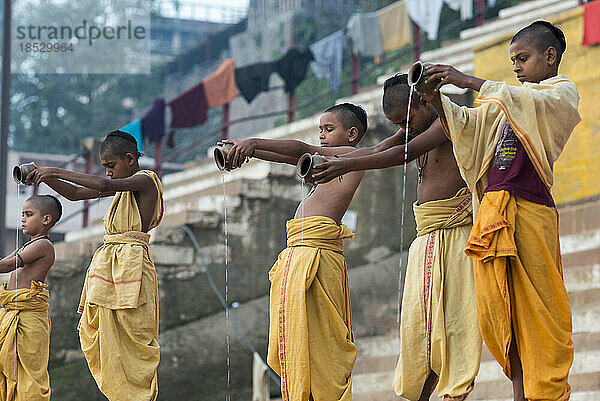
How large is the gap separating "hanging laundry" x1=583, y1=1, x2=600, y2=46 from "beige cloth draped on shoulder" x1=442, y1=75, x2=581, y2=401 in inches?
177

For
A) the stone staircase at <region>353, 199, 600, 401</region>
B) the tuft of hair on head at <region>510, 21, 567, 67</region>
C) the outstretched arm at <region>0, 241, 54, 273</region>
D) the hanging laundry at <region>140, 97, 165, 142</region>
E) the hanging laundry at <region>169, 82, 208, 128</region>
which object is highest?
the hanging laundry at <region>169, 82, 208, 128</region>

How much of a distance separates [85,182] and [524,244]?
8.70 feet

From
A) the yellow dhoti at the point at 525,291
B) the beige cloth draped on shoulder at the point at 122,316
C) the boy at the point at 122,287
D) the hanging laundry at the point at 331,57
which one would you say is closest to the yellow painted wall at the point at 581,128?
the yellow dhoti at the point at 525,291

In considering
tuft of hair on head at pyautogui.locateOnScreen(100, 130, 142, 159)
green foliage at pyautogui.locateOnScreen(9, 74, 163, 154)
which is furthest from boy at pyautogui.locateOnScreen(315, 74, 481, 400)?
green foliage at pyautogui.locateOnScreen(9, 74, 163, 154)

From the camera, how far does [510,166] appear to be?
3.87 meters

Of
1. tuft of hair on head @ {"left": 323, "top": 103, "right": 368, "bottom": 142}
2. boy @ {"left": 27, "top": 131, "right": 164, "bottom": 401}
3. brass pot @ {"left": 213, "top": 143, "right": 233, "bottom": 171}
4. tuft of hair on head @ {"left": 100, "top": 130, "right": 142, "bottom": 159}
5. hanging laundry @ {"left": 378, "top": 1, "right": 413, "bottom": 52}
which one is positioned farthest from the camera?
hanging laundry @ {"left": 378, "top": 1, "right": 413, "bottom": 52}

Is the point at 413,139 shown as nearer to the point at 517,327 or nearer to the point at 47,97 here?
the point at 517,327

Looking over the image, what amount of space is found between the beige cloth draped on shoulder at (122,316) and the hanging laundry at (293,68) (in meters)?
7.12

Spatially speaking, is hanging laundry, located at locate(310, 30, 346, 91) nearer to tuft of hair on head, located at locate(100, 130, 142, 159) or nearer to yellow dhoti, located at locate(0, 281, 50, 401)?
tuft of hair on head, located at locate(100, 130, 142, 159)

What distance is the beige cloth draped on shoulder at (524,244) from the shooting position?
3.72 m

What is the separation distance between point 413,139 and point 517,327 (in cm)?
109

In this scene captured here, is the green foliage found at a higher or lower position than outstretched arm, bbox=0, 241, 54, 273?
higher

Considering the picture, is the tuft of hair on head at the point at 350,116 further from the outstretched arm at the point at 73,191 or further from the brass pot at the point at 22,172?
the brass pot at the point at 22,172

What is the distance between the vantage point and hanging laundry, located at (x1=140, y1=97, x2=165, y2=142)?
1241cm
